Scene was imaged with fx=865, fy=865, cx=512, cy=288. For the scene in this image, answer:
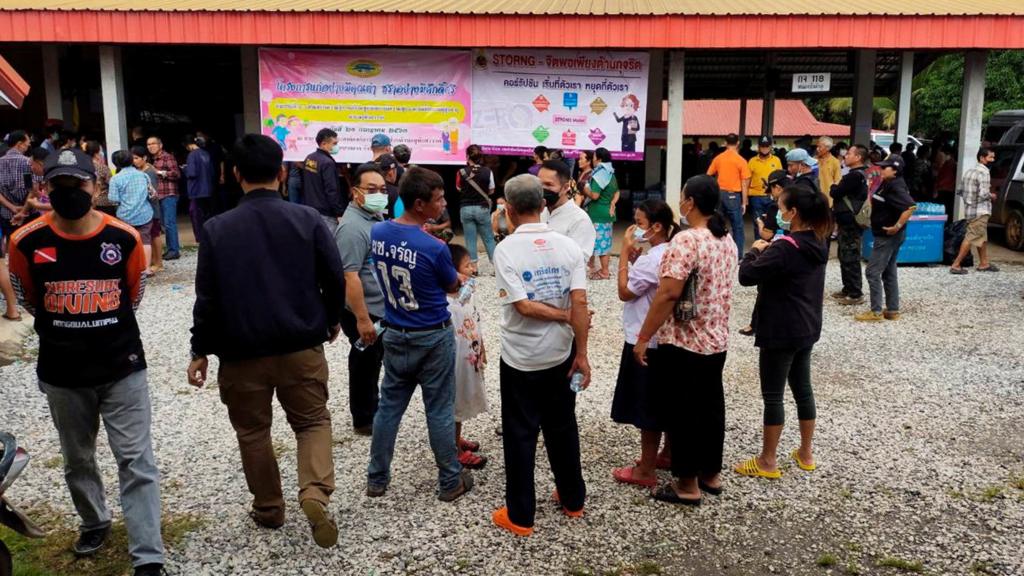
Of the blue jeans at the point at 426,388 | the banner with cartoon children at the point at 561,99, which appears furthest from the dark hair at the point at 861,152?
the blue jeans at the point at 426,388

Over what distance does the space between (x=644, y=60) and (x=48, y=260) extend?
391 inches

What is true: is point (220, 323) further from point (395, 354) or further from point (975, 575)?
point (975, 575)

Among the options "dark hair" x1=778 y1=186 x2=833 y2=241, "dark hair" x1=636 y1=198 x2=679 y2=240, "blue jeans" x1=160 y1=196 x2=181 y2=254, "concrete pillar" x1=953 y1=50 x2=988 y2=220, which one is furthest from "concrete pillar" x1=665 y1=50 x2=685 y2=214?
"dark hair" x1=636 y1=198 x2=679 y2=240

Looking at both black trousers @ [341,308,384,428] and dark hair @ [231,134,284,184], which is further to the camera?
black trousers @ [341,308,384,428]

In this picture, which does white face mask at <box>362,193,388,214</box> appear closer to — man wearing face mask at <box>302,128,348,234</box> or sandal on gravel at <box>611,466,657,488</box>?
sandal on gravel at <box>611,466,657,488</box>

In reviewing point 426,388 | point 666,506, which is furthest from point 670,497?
point 426,388

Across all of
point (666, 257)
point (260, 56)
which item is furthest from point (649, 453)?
point (260, 56)

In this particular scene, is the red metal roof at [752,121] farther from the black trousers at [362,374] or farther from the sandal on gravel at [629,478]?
the sandal on gravel at [629,478]

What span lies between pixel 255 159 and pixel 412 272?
896 mm

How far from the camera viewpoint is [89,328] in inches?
139

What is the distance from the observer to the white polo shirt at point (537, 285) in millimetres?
3887

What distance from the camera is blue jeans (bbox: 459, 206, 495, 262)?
33.8 ft

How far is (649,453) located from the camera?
4598 millimetres

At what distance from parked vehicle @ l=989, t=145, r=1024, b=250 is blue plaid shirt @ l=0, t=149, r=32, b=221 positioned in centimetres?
1313
